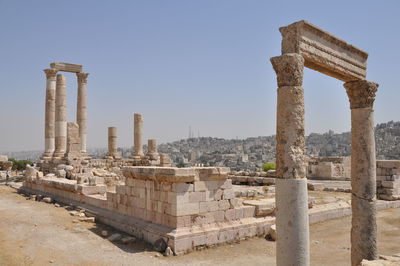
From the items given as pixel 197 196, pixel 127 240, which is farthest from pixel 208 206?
pixel 127 240

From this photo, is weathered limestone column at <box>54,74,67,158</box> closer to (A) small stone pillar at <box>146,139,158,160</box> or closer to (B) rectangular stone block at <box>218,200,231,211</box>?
(A) small stone pillar at <box>146,139,158,160</box>

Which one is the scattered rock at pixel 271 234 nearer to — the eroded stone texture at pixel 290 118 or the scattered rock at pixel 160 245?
the scattered rock at pixel 160 245

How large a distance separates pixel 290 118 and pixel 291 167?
738 mm

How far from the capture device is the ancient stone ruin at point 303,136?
17.0 ft

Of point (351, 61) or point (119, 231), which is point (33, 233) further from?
point (351, 61)

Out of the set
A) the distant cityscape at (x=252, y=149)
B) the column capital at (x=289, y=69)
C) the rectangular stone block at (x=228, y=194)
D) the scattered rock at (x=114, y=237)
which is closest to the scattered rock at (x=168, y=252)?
the scattered rock at (x=114, y=237)

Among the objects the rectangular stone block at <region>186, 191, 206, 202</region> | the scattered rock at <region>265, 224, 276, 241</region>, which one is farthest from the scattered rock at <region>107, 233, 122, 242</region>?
the scattered rock at <region>265, 224, 276, 241</region>

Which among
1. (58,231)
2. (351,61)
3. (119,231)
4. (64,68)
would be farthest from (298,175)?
(64,68)

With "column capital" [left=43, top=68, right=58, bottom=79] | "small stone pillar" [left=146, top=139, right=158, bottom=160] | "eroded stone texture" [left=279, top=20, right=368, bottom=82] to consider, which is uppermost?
"column capital" [left=43, top=68, right=58, bottom=79]

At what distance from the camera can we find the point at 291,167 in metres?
5.20

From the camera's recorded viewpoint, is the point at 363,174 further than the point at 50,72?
No

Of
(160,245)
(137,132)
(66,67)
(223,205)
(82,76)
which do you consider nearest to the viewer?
(160,245)

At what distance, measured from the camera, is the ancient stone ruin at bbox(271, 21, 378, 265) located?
17.0ft

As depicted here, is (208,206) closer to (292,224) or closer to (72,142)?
(292,224)
